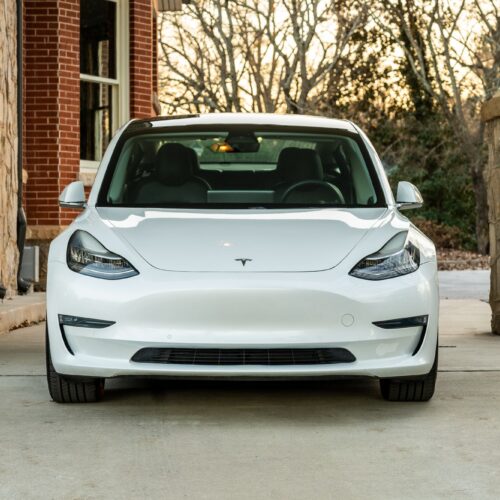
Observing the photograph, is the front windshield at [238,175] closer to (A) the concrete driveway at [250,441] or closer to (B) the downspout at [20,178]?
→ (A) the concrete driveway at [250,441]

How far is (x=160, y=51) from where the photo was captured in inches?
1211

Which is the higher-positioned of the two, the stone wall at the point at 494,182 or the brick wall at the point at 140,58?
the brick wall at the point at 140,58

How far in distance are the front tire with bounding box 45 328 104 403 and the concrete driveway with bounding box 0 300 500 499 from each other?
0.07 meters

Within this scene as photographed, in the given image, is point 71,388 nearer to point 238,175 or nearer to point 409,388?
point 409,388

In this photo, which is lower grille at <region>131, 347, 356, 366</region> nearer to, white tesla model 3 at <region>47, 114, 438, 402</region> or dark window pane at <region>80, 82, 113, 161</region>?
white tesla model 3 at <region>47, 114, 438, 402</region>

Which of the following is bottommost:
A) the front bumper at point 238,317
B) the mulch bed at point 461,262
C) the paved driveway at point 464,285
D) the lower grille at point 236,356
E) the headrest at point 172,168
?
the mulch bed at point 461,262

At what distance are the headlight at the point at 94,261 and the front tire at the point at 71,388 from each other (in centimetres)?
50

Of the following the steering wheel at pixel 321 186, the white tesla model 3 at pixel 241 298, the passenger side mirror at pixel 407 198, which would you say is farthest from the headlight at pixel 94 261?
the passenger side mirror at pixel 407 198

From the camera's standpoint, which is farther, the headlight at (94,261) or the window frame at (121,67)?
the window frame at (121,67)

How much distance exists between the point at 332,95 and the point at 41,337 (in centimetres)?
2347

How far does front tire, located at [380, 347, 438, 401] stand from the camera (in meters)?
6.21

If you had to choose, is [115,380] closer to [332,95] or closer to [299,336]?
[299,336]

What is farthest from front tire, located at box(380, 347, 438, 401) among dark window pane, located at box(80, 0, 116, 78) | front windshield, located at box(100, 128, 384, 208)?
dark window pane, located at box(80, 0, 116, 78)

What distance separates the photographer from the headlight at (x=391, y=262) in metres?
5.84
